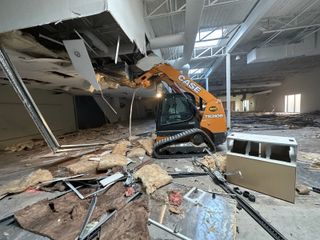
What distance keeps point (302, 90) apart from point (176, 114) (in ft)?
35.7

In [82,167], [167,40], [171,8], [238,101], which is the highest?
[171,8]

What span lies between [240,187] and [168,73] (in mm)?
2224

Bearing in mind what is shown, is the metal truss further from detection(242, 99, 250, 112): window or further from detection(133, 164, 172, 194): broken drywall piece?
detection(242, 99, 250, 112): window

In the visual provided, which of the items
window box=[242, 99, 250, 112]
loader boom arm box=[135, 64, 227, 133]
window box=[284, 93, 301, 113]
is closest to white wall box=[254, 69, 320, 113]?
window box=[284, 93, 301, 113]

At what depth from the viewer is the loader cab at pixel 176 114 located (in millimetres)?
3178

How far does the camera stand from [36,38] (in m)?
1.89

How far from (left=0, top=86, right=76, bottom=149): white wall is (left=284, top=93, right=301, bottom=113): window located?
1271 centimetres

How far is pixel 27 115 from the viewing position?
16.3ft

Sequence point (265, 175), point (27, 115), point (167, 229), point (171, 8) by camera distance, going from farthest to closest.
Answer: point (27, 115), point (171, 8), point (265, 175), point (167, 229)

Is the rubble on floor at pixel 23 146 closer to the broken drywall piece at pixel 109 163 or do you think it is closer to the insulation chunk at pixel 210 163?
the broken drywall piece at pixel 109 163

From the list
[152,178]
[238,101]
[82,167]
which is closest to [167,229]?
[152,178]

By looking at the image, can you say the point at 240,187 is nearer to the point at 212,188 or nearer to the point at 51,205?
the point at 212,188

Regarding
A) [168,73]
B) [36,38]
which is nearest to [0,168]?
[36,38]

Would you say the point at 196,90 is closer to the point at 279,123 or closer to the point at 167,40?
the point at 167,40
